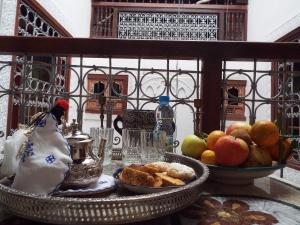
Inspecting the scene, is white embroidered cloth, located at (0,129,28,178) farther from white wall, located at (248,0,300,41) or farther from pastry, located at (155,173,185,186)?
white wall, located at (248,0,300,41)

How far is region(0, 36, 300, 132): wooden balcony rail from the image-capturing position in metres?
0.94

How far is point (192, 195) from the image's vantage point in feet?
1.36

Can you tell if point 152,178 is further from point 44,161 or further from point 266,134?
point 266,134

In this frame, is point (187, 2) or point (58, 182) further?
point (187, 2)

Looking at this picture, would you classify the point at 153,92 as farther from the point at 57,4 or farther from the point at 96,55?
the point at 96,55

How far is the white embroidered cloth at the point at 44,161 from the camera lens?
38 cm

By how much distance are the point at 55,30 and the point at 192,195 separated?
2732mm

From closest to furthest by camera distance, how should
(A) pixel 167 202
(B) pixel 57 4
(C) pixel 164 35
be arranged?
(A) pixel 167 202, (B) pixel 57 4, (C) pixel 164 35

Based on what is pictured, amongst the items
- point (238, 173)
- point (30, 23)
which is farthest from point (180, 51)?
point (30, 23)

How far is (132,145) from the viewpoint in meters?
0.68

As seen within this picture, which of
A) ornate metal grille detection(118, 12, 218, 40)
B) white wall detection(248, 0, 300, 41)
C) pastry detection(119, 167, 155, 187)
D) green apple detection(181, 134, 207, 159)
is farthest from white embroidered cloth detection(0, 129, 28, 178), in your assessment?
ornate metal grille detection(118, 12, 218, 40)

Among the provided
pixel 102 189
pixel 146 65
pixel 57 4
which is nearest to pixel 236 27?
pixel 146 65

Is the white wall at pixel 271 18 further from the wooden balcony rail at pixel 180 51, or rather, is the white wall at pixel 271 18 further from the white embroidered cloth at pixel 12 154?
the white embroidered cloth at pixel 12 154

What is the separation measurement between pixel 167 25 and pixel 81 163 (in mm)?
3640
